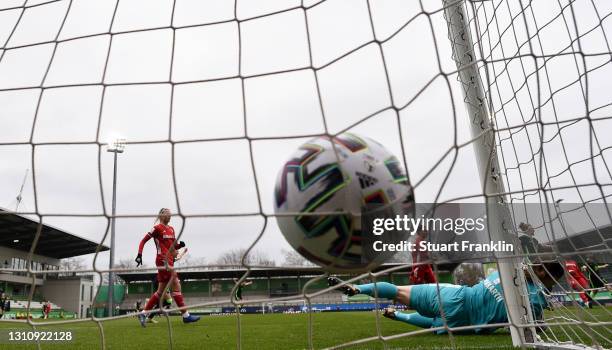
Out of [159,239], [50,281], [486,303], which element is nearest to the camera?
[486,303]

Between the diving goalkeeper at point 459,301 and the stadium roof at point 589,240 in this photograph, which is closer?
the stadium roof at point 589,240

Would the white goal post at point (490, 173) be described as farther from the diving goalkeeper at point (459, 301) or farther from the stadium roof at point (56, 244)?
the stadium roof at point (56, 244)

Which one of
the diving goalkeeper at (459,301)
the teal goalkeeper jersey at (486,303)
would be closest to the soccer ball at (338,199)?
the diving goalkeeper at (459,301)

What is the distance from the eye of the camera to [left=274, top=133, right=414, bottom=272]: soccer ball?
182 cm

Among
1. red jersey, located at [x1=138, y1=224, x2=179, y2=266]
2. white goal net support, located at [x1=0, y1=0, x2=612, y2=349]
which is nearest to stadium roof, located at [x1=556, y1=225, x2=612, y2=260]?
white goal net support, located at [x1=0, y1=0, x2=612, y2=349]

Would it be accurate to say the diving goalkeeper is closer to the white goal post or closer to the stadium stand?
the white goal post

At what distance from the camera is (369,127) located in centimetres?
257

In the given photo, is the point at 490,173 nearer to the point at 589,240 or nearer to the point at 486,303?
the point at 589,240

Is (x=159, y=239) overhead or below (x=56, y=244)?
below

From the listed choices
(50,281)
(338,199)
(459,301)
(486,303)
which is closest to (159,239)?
(459,301)

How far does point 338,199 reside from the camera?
1.81m

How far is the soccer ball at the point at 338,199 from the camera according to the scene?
182 cm

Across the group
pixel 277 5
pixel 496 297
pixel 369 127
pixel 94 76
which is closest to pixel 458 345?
pixel 496 297

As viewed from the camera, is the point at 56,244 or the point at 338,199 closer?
the point at 338,199
